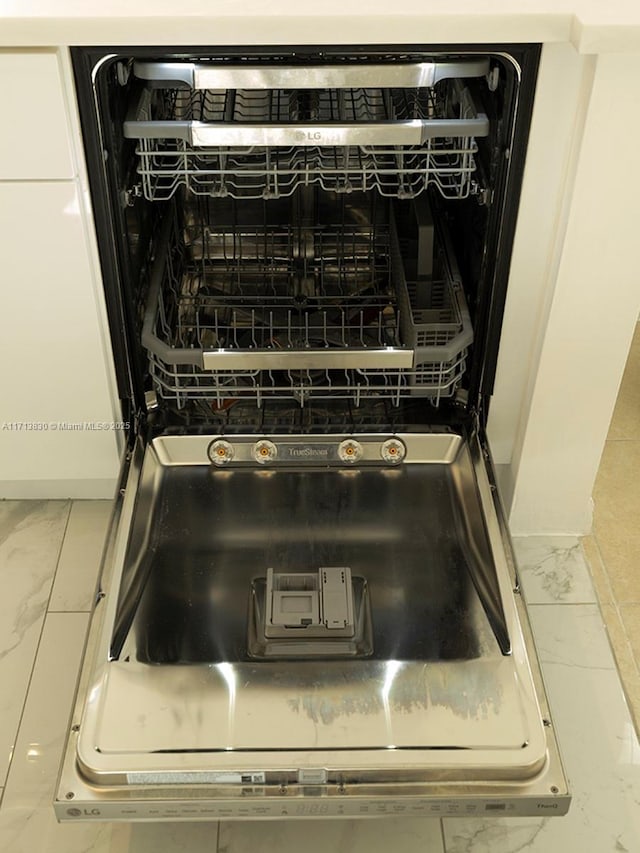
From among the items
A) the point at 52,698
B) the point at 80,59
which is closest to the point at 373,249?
the point at 80,59

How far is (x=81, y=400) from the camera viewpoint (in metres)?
1.77

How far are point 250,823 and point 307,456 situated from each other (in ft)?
2.04

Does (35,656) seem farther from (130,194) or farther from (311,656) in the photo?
(130,194)

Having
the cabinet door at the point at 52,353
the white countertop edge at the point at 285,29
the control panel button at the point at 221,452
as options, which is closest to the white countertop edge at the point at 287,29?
the white countertop edge at the point at 285,29

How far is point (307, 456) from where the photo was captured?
1735 millimetres

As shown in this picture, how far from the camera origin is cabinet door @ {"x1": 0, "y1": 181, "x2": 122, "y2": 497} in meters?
1.55

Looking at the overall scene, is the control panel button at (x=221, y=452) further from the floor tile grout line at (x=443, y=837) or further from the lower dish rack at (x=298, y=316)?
the floor tile grout line at (x=443, y=837)

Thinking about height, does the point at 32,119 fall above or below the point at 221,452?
above

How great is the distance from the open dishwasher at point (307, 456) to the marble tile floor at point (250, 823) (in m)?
0.28

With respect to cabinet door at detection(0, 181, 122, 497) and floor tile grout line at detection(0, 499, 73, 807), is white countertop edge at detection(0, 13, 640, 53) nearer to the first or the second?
cabinet door at detection(0, 181, 122, 497)

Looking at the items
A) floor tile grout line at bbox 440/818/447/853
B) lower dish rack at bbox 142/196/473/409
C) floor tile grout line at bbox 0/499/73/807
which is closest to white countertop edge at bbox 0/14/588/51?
lower dish rack at bbox 142/196/473/409

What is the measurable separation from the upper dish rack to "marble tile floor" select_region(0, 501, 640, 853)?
747 millimetres

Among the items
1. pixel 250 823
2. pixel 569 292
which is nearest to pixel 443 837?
pixel 250 823

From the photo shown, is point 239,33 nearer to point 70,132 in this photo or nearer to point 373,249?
point 70,132
